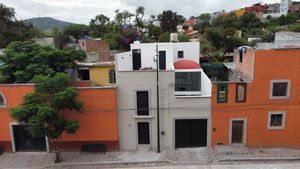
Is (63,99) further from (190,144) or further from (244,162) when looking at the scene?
(244,162)

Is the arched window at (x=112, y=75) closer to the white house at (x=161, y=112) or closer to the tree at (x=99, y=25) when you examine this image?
the white house at (x=161, y=112)

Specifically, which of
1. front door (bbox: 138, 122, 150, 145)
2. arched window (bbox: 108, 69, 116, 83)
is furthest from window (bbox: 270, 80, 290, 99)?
arched window (bbox: 108, 69, 116, 83)

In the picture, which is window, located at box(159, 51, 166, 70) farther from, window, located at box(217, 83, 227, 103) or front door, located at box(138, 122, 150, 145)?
window, located at box(217, 83, 227, 103)

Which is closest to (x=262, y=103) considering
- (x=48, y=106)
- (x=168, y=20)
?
(x=48, y=106)

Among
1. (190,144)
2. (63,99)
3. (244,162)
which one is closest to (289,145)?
(244,162)

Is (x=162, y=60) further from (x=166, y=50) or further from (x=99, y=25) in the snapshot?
(x=99, y=25)

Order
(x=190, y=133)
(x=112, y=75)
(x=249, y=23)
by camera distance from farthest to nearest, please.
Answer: (x=249, y=23)
(x=112, y=75)
(x=190, y=133)

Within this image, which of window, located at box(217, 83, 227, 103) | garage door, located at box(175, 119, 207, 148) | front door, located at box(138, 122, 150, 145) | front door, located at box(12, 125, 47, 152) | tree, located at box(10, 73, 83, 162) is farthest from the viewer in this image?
front door, located at box(12, 125, 47, 152)
